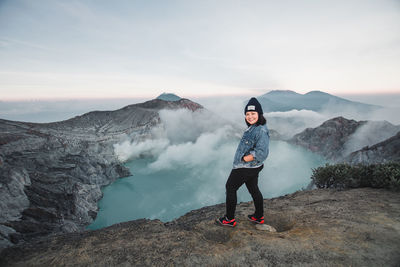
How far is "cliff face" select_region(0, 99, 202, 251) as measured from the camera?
15.2 metres

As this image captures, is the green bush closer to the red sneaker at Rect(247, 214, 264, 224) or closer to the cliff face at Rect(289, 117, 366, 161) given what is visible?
the red sneaker at Rect(247, 214, 264, 224)

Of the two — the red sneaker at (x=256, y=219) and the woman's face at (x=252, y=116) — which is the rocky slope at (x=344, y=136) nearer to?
the red sneaker at (x=256, y=219)

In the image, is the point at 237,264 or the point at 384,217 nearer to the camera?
the point at 237,264

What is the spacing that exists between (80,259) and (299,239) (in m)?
4.47

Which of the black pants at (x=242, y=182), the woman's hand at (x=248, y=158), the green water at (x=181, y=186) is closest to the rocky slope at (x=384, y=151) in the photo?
the green water at (x=181, y=186)

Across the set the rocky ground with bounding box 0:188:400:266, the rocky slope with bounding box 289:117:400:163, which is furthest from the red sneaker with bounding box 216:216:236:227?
the rocky slope with bounding box 289:117:400:163

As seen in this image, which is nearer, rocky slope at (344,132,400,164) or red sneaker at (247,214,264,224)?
red sneaker at (247,214,264,224)

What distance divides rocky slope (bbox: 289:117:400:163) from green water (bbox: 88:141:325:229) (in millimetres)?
4034

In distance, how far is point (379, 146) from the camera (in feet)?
91.0

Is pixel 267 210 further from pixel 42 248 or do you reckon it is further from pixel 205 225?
pixel 42 248

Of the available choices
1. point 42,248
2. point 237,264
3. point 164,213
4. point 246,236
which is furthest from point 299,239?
point 164,213

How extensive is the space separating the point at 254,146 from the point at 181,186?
42.3 m

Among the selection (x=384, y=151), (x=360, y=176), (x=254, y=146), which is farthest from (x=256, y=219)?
(x=384, y=151)

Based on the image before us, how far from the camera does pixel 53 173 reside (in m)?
23.1
